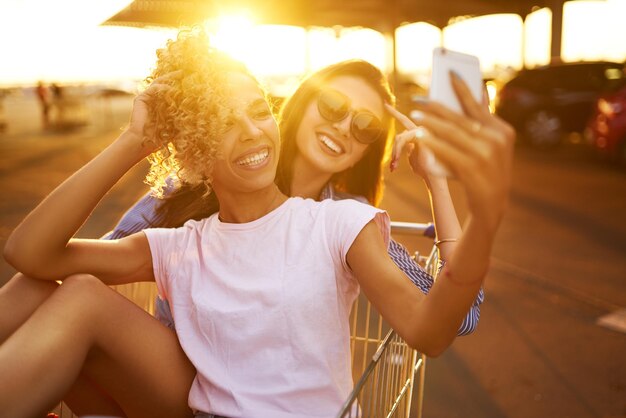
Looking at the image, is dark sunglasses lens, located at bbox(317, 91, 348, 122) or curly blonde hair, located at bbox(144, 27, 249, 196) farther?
dark sunglasses lens, located at bbox(317, 91, 348, 122)

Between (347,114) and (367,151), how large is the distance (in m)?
0.23

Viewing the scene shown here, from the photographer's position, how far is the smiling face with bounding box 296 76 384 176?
274 cm

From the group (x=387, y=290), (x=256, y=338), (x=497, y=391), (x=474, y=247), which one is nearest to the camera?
(x=474, y=247)

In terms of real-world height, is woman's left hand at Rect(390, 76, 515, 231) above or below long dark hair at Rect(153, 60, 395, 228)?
above

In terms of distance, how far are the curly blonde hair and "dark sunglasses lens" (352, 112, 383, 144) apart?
0.67 metres

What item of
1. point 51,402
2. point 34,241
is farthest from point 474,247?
point 34,241

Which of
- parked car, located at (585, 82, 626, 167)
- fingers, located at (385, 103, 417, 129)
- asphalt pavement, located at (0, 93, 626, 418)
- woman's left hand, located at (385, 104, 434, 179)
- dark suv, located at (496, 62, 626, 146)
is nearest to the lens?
woman's left hand, located at (385, 104, 434, 179)

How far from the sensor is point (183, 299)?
6.97ft

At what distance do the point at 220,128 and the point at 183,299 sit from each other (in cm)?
51

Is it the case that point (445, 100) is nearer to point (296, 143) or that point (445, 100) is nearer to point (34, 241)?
point (34, 241)

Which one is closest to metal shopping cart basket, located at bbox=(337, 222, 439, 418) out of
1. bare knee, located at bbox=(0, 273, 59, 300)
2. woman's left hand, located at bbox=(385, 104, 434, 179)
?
woman's left hand, located at bbox=(385, 104, 434, 179)

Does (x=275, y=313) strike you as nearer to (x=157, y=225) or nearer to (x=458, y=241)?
(x=458, y=241)

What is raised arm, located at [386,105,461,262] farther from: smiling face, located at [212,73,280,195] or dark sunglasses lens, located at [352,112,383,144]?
smiling face, located at [212,73,280,195]

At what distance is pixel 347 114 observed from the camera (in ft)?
9.03
